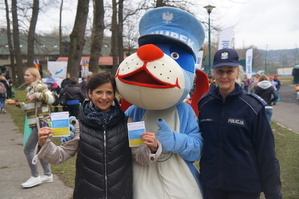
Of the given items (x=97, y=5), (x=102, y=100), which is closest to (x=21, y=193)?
(x=102, y=100)

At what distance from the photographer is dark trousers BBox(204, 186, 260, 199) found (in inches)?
82.7

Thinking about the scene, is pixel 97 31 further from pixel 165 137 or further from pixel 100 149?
pixel 165 137

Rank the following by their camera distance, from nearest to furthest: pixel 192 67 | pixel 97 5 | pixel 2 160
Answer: pixel 192 67 < pixel 2 160 < pixel 97 5

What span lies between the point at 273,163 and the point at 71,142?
4.96 ft

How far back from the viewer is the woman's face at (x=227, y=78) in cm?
216

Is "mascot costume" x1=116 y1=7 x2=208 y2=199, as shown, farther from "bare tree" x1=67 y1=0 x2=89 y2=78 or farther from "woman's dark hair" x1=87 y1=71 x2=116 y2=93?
"bare tree" x1=67 y1=0 x2=89 y2=78

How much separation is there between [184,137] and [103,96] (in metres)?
0.68

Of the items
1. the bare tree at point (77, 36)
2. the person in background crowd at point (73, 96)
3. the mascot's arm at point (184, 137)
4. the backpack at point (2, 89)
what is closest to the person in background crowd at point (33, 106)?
the mascot's arm at point (184, 137)

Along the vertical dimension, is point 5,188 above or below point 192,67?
below

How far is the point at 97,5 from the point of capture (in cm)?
1113

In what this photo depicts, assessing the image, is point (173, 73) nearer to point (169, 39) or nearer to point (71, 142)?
point (169, 39)

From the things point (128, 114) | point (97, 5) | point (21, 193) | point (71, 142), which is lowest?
point (21, 193)

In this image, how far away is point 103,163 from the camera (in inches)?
81.2

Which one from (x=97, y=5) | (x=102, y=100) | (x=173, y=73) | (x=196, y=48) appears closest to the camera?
(x=173, y=73)
